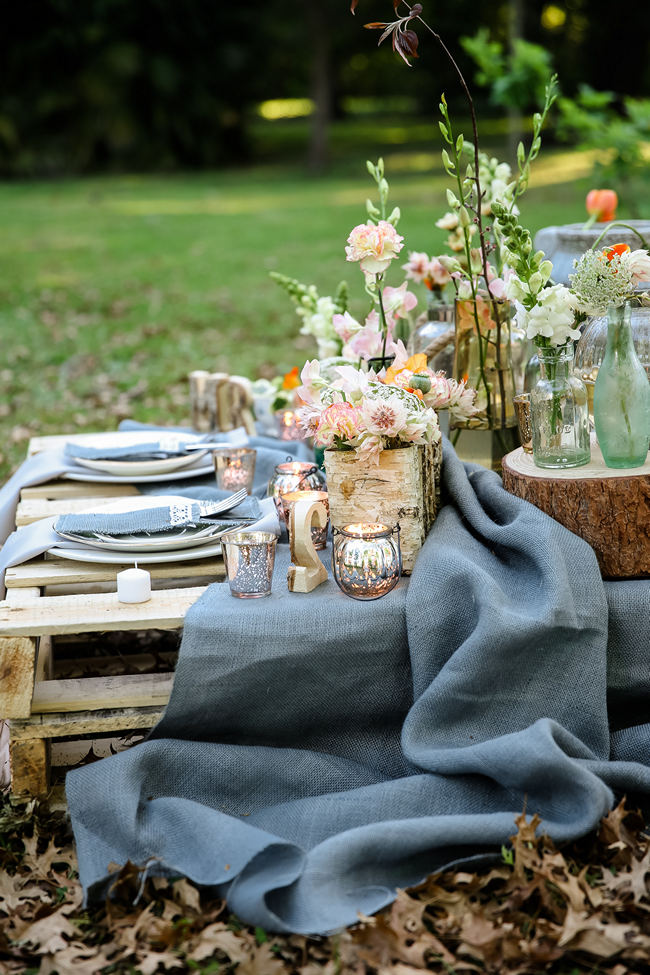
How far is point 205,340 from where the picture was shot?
7.57 meters

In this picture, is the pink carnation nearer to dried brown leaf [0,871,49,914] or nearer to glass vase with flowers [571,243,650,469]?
glass vase with flowers [571,243,650,469]

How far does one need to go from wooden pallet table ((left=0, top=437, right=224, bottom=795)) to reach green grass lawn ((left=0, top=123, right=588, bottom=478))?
2676 millimetres

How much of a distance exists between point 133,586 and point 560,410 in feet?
3.29

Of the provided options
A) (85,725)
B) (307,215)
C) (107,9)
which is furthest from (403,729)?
(107,9)

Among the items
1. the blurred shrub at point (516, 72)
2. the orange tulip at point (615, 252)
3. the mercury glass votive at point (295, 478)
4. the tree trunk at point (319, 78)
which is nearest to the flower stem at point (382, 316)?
the mercury glass votive at point (295, 478)

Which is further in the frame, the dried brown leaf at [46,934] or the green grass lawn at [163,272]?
the green grass lawn at [163,272]

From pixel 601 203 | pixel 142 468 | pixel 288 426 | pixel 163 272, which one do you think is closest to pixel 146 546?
pixel 142 468

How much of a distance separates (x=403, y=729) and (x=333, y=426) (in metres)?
0.65

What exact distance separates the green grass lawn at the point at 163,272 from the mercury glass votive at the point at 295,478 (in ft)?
8.57

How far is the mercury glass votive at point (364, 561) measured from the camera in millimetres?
2215

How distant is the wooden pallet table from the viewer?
213 centimetres

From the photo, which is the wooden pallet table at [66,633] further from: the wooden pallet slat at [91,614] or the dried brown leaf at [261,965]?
the dried brown leaf at [261,965]

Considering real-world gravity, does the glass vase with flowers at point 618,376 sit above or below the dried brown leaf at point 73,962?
above

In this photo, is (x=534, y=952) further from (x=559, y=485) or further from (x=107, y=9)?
(x=107, y=9)
